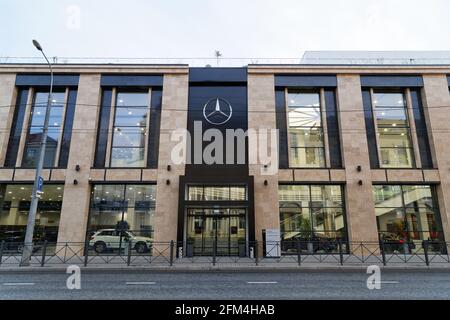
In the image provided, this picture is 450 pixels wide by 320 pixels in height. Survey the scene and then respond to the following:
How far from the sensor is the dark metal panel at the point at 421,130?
18938 mm

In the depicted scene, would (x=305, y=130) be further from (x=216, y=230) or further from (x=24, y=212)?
(x=24, y=212)

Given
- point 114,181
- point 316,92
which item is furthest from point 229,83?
point 114,181

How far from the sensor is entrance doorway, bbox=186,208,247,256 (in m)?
17.0

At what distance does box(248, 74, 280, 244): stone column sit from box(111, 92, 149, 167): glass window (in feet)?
25.4

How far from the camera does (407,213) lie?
719 inches

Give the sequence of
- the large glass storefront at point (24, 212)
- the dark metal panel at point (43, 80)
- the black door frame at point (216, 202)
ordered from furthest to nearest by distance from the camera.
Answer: the dark metal panel at point (43, 80) < the large glass storefront at point (24, 212) < the black door frame at point (216, 202)

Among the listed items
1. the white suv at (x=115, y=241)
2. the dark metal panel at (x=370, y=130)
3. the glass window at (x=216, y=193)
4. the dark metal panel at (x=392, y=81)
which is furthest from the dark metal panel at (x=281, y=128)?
the white suv at (x=115, y=241)

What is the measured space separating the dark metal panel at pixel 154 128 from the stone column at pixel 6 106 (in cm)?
984

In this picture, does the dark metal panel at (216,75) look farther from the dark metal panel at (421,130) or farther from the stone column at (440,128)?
the stone column at (440,128)

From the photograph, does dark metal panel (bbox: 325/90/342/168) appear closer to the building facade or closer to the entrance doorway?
the building facade

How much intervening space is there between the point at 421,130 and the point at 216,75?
15.4 meters

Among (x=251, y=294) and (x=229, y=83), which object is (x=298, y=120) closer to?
(x=229, y=83)

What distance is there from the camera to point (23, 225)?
17859 millimetres
